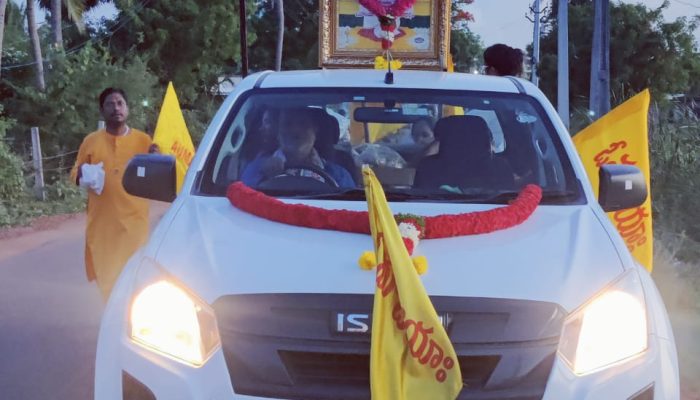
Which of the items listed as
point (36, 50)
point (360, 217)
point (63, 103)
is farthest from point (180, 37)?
point (360, 217)

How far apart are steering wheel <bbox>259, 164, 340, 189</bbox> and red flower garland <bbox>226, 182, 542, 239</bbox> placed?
40 cm

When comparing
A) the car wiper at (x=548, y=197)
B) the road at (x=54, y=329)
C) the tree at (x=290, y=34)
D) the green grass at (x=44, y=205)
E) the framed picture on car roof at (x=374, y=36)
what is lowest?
the road at (x=54, y=329)

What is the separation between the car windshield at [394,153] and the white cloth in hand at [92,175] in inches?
72.3

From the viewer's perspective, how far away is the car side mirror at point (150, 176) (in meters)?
3.89

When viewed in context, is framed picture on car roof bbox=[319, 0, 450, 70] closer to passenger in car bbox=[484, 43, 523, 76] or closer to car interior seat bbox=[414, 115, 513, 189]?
passenger in car bbox=[484, 43, 523, 76]

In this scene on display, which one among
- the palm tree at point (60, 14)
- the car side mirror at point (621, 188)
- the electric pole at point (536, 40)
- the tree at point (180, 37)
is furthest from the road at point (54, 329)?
the electric pole at point (536, 40)

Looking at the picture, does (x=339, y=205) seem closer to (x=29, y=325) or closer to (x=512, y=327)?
(x=512, y=327)

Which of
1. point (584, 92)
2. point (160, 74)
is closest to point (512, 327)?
point (160, 74)

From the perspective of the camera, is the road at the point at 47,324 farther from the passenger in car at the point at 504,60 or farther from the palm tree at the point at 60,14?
the palm tree at the point at 60,14

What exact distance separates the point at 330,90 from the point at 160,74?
29.7 meters

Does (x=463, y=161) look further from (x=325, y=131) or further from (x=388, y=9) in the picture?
(x=388, y=9)

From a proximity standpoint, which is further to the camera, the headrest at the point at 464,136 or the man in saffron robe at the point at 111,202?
the man in saffron robe at the point at 111,202

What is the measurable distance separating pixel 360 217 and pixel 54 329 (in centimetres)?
399

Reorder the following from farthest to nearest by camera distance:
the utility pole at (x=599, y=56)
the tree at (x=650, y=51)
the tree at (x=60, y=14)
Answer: the tree at (x=650, y=51) < the tree at (x=60, y=14) < the utility pole at (x=599, y=56)
